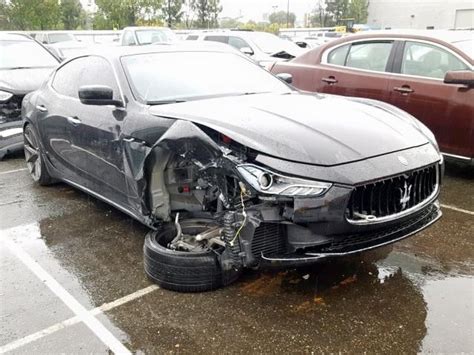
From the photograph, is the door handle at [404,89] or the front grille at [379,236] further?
the door handle at [404,89]

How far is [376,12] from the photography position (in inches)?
2426

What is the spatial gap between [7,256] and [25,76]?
4.20m

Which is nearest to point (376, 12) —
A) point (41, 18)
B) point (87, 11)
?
point (87, 11)

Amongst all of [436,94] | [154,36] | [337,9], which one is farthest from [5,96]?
[337,9]

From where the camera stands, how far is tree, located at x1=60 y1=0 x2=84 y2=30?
132ft

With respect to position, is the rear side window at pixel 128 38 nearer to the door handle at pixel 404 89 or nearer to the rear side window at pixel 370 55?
the rear side window at pixel 370 55

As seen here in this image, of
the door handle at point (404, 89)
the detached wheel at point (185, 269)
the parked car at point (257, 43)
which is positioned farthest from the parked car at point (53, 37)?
the detached wheel at point (185, 269)

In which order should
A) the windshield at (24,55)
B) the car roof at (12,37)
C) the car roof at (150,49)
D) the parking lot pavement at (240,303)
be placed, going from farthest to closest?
the car roof at (12,37)
the windshield at (24,55)
the car roof at (150,49)
the parking lot pavement at (240,303)

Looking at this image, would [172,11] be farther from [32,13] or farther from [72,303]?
[72,303]

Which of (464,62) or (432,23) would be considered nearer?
(464,62)

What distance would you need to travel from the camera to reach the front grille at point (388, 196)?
2834 mm

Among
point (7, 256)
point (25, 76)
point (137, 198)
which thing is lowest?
point (7, 256)

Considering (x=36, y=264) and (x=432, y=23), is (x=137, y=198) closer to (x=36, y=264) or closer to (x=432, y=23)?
(x=36, y=264)

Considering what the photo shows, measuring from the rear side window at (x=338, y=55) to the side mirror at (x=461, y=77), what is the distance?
5.22 feet
